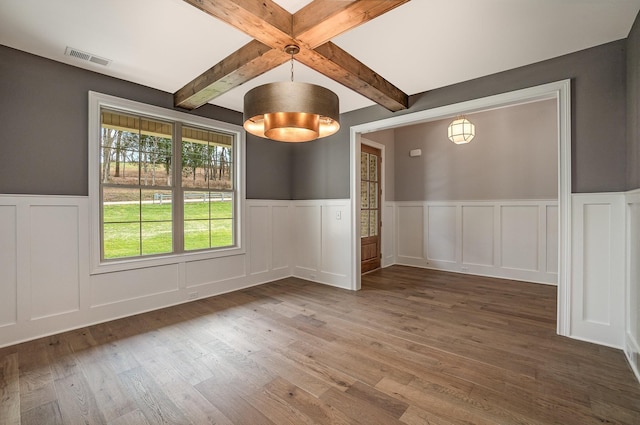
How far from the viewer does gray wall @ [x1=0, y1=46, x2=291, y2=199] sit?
2627 millimetres

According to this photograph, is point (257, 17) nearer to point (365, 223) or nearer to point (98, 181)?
point (98, 181)

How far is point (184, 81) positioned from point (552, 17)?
3.60 m

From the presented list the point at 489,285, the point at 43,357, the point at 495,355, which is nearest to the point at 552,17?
the point at 495,355

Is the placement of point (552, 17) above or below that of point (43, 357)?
above

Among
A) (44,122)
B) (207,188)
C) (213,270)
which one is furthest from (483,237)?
(44,122)

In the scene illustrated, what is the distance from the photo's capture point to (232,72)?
276 centimetres

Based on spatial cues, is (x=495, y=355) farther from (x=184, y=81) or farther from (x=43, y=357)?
(x=184, y=81)

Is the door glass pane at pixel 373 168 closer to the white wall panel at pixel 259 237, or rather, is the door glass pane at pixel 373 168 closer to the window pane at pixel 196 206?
the white wall panel at pixel 259 237

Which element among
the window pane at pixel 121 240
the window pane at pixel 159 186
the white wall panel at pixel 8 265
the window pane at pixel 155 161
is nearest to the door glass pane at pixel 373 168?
the window pane at pixel 159 186

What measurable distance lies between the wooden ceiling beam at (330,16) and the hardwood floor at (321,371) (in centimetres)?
252

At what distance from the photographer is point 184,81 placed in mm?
3373

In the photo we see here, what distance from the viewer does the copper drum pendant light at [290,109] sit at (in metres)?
1.71

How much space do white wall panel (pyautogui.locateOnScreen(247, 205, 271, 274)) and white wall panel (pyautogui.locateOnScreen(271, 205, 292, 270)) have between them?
0.35ft

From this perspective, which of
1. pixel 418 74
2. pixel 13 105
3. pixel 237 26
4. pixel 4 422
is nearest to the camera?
pixel 4 422
